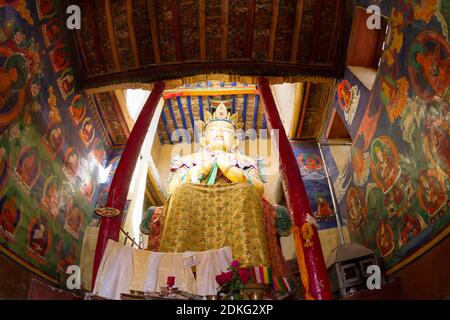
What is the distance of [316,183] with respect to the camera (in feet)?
25.4

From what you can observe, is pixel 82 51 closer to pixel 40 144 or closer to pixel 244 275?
pixel 40 144

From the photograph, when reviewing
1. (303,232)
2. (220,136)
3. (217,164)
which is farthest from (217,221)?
(220,136)

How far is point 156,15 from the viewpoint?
6.26 metres

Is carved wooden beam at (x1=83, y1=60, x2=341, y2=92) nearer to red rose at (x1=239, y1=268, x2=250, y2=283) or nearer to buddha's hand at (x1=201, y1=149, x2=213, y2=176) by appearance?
buddha's hand at (x1=201, y1=149, x2=213, y2=176)

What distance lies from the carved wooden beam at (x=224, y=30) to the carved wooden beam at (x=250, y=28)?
0.41 m

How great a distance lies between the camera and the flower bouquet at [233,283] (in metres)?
3.25

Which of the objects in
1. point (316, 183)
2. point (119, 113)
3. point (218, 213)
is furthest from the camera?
point (119, 113)

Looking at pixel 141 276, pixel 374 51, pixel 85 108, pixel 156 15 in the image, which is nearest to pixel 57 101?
pixel 85 108

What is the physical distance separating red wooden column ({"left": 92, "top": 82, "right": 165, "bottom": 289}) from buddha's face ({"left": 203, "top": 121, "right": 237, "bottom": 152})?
177 centimetres

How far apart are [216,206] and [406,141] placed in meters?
3.25

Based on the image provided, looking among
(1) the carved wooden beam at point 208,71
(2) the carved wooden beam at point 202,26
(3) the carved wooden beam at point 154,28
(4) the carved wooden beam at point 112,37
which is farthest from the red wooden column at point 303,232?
(4) the carved wooden beam at point 112,37

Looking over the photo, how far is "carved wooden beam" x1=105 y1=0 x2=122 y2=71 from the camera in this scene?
6133 mm

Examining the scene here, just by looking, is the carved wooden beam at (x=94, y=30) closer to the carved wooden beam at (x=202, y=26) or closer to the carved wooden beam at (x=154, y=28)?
the carved wooden beam at (x=154, y=28)
